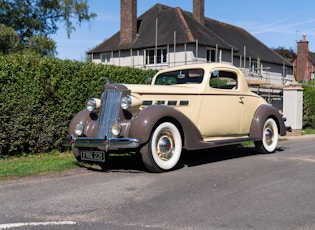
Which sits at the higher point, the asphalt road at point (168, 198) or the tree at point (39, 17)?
the tree at point (39, 17)

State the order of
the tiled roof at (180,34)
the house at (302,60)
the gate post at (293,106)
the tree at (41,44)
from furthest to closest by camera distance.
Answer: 1. the house at (302,60)
2. the tiled roof at (180,34)
3. the tree at (41,44)
4. the gate post at (293,106)

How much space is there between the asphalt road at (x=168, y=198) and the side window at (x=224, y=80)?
187cm

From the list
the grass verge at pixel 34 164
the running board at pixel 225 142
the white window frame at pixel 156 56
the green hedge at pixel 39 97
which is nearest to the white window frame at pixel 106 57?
the white window frame at pixel 156 56

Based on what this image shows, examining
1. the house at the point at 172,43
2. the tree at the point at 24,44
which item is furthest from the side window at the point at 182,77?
the house at the point at 172,43

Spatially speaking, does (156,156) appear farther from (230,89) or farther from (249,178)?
(230,89)

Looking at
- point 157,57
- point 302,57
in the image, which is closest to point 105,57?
point 157,57

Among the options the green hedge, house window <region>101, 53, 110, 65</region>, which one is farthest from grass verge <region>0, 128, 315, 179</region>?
house window <region>101, 53, 110, 65</region>

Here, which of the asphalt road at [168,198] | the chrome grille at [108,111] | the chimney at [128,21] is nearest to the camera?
the asphalt road at [168,198]

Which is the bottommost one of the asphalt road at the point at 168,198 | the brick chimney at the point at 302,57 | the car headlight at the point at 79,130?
the asphalt road at the point at 168,198

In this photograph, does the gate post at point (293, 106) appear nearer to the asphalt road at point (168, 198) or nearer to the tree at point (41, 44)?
the asphalt road at point (168, 198)

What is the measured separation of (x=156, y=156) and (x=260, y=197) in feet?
7.51

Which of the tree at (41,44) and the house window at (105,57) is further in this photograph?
the house window at (105,57)

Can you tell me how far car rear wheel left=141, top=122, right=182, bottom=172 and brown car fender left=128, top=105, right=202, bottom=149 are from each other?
13 cm

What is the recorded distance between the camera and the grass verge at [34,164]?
767 cm
